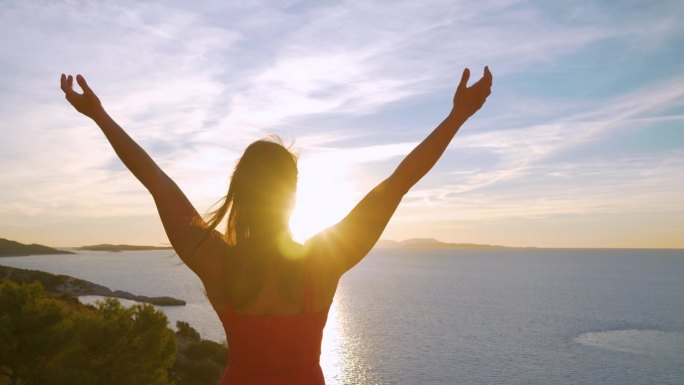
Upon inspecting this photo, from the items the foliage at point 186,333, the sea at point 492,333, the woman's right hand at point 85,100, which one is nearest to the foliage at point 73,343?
the sea at point 492,333

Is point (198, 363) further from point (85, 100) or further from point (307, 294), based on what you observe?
point (307, 294)

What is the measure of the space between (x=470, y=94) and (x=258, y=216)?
0.92 metres

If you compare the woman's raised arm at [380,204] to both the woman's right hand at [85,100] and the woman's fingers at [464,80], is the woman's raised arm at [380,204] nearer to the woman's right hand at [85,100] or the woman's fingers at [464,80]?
the woman's fingers at [464,80]

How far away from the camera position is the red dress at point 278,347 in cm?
200

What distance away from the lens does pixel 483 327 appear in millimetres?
85312

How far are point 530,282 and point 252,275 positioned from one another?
565ft

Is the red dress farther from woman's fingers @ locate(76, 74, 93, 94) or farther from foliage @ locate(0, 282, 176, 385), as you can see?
foliage @ locate(0, 282, 176, 385)

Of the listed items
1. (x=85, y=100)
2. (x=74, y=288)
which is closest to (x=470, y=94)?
(x=85, y=100)

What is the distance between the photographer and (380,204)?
6.47 feet

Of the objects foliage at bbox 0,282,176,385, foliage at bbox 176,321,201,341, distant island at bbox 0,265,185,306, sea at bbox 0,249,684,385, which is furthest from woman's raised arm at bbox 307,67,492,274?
distant island at bbox 0,265,185,306

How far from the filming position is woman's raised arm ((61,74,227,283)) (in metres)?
2.04

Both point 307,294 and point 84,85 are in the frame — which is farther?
point 84,85

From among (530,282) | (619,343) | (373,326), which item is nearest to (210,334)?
(373,326)

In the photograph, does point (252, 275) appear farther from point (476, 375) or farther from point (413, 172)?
point (476, 375)
